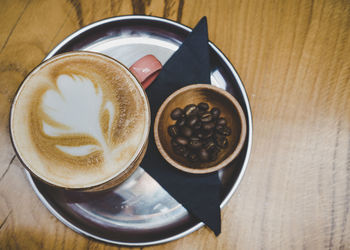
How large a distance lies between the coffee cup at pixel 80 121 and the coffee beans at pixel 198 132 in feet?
0.38

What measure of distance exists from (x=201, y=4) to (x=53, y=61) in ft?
1.41

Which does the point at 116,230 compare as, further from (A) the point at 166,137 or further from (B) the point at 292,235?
(B) the point at 292,235

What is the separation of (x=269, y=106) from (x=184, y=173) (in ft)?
1.00

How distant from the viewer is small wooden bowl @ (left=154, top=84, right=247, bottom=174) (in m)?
0.56

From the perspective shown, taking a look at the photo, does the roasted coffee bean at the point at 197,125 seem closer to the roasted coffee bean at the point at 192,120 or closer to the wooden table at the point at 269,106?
the roasted coffee bean at the point at 192,120

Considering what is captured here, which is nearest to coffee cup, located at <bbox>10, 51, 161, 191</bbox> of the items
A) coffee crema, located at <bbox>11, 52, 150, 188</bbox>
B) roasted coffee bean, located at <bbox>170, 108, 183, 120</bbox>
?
coffee crema, located at <bbox>11, 52, 150, 188</bbox>

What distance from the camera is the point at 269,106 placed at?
66cm

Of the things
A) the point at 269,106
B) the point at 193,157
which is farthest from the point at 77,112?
the point at 269,106

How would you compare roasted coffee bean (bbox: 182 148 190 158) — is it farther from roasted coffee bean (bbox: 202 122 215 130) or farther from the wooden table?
the wooden table

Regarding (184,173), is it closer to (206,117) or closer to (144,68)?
(206,117)

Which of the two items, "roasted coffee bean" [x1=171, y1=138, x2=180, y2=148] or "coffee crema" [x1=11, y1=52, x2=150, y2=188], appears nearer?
"coffee crema" [x1=11, y1=52, x2=150, y2=188]

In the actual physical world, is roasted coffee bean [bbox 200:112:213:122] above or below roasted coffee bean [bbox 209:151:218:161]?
above

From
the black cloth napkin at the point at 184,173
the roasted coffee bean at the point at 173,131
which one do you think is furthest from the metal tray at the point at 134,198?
the roasted coffee bean at the point at 173,131

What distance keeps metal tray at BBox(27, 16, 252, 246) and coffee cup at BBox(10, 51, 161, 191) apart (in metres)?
0.13
